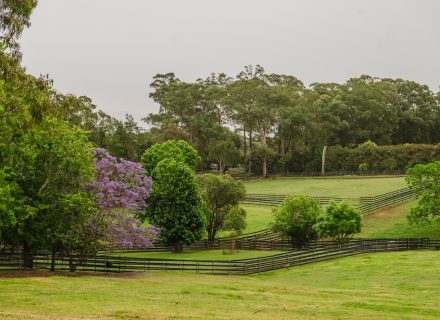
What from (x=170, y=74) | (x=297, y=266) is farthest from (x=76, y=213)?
(x=170, y=74)

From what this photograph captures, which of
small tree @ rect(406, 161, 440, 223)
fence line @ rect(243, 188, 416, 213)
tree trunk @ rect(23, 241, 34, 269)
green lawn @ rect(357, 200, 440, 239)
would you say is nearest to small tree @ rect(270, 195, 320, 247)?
green lawn @ rect(357, 200, 440, 239)

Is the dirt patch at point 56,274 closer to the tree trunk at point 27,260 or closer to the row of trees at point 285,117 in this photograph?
the tree trunk at point 27,260

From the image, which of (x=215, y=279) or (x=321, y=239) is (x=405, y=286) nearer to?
(x=215, y=279)

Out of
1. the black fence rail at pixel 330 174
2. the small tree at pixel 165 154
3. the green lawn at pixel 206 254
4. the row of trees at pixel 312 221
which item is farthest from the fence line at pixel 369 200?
the black fence rail at pixel 330 174

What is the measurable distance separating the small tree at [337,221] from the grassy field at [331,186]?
26116 mm

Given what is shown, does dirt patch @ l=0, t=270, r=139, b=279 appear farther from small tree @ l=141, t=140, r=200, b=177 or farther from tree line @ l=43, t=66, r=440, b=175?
tree line @ l=43, t=66, r=440, b=175

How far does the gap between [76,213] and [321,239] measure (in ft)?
83.5

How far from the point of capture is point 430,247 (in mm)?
45875

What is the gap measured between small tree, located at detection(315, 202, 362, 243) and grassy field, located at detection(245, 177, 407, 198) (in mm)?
26116

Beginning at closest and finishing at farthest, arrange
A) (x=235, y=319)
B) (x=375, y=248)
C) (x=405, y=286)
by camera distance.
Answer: (x=235, y=319), (x=405, y=286), (x=375, y=248)

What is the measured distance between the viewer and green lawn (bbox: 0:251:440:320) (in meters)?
19.6

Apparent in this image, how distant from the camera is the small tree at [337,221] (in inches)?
1869

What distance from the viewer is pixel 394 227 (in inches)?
2234

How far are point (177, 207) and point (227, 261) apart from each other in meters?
14.6
